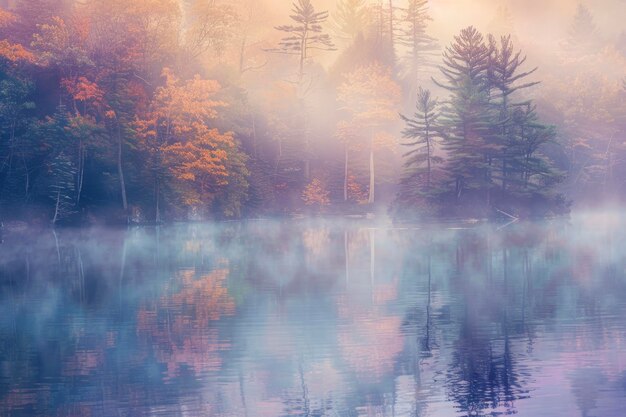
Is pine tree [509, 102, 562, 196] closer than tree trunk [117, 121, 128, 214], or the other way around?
tree trunk [117, 121, 128, 214]

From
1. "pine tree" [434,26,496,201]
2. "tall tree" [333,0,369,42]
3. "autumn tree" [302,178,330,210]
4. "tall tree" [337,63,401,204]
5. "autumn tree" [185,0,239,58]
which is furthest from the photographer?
"tall tree" [333,0,369,42]

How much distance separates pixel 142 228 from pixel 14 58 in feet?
47.5

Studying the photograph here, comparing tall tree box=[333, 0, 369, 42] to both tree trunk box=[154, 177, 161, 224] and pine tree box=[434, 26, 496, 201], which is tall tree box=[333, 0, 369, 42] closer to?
pine tree box=[434, 26, 496, 201]

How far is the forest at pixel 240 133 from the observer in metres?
65.9

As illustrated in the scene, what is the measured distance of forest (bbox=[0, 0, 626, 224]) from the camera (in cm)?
6588

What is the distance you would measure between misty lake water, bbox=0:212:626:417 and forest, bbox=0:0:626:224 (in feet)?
96.1

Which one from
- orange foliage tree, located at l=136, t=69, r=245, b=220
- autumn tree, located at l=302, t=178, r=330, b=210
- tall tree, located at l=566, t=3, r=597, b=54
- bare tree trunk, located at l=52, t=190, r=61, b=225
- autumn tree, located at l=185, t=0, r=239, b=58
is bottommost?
bare tree trunk, located at l=52, t=190, r=61, b=225

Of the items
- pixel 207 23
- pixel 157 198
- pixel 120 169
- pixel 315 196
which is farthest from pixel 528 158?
pixel 207 23

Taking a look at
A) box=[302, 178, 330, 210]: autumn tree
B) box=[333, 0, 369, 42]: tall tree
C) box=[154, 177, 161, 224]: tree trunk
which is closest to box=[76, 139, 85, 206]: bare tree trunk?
box=[154, 177, 161, 224]: tree trunk

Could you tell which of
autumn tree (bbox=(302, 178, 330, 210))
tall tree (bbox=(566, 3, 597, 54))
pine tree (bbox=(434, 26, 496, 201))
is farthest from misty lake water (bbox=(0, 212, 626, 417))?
tall tree (bbox=(566, 3, 597, 54))

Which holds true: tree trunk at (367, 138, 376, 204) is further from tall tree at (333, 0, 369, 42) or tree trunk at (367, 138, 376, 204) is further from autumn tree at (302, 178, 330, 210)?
tall tree at (333, 0, 369, 42)

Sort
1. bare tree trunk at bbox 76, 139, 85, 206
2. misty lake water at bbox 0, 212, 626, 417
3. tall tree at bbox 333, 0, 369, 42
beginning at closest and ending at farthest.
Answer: misty lake water at bbox 0, 212, 626, 417 < bare tree trunk at bbox 76, 139, 85, 206 < tall tree at bbox 333, 0, 369, 42

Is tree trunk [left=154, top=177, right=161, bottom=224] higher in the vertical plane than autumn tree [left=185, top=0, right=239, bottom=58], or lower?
lower

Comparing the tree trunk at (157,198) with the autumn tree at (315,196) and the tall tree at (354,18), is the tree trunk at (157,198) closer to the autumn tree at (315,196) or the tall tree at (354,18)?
the autumn tree at (315,196)
